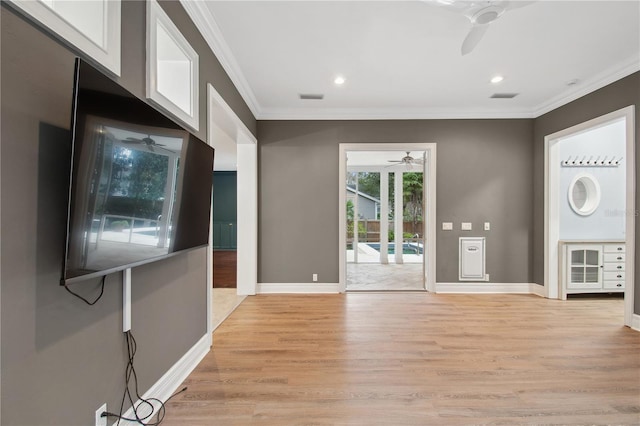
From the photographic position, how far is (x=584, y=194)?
4.32 m

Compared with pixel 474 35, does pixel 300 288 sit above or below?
below

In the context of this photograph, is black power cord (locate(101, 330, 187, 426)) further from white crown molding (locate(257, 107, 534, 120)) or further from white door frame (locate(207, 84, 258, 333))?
white crown molding (locate(257, 107, 534, 120))

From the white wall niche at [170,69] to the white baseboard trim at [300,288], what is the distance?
284 centimetres

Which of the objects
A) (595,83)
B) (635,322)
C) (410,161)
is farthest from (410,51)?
(635,322)

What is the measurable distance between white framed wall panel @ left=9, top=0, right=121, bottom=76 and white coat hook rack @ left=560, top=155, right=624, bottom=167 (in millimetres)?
5532

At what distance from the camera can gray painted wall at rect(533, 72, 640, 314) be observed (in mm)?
3023

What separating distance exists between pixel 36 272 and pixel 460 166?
15.9 ft

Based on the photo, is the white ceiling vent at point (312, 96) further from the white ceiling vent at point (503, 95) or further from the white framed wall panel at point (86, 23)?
the white framed wall panel at point (86, 23)

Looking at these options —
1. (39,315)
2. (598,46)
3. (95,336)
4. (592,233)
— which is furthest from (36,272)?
(592,233)

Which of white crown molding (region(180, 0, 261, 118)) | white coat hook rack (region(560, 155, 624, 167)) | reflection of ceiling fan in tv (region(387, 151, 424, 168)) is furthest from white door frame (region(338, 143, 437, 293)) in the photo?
white coat hook rack (region(560, 155, 624, 167))

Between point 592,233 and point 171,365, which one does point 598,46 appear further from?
point 171,365

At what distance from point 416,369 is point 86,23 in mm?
2938

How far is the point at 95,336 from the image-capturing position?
4.19 ft

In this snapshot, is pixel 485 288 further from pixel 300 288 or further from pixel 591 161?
pixel 300 288
